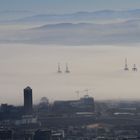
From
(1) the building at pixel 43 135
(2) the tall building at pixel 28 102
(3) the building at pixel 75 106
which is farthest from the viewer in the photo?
(3) the building at pixel 75 106

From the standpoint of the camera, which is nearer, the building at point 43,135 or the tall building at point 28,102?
the building at point 43,135

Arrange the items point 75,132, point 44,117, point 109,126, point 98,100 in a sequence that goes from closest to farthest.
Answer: point 75,132 → point 109,126 → point 44,117 → point 98,100

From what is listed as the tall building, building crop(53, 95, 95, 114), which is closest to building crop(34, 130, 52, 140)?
the tall building

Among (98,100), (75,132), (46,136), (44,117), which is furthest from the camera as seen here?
(98,100)

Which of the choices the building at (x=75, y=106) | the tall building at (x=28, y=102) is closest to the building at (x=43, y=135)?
the tall building at (x=28, y=102)

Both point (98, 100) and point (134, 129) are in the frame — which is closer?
point (134, 129)

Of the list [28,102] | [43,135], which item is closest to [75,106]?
[28,102]

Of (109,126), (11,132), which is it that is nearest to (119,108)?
(109,126)

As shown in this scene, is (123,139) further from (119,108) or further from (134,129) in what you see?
(119,108)

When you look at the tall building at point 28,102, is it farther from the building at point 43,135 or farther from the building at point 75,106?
the building at point 43,135

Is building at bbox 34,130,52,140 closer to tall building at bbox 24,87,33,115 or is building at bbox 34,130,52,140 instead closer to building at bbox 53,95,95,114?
tall building at bbox 24,87,33,115
